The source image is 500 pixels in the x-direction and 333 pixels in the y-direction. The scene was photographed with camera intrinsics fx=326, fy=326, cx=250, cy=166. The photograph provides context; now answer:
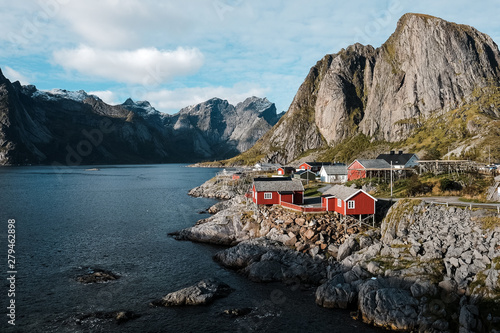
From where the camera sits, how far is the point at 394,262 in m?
33.2

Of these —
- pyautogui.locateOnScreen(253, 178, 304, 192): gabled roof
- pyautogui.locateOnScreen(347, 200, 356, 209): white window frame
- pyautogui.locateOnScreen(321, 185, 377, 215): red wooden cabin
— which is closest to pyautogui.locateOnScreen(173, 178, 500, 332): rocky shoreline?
pyautogui.locateOnScreen(321, 185, 377, 215): red wooden cabin

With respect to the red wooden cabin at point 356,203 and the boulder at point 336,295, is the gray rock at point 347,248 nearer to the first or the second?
the red wooden cabin at point 356,203

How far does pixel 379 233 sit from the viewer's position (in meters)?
43.7

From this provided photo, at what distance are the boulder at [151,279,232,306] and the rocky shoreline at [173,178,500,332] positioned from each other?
5827 millimetres

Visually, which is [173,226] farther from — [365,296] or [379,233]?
[365,296]

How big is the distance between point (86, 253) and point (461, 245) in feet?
153

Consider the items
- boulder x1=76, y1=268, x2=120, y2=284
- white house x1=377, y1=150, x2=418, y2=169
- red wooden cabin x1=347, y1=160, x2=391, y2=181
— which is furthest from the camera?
white house x1=377, y1=150, x2=418, y2=169

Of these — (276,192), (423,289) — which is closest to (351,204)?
(276,192)

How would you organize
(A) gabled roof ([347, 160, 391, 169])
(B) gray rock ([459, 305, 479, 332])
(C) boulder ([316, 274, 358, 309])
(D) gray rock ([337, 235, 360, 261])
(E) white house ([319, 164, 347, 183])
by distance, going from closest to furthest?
(B) gray rock ([459, 305, 479, 332])
(C) boulder ([316, 274, 358, 309])
(D) gray rock ([337, 235, 360, 261])
(A) gabled roof ([347, 160, 391, 169])
(E) white house ([319, 164, 347, 183])

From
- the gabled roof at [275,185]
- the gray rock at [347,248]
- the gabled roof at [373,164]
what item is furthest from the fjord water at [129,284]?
the gabled roof at [373,164]

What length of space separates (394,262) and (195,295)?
20.3 metres

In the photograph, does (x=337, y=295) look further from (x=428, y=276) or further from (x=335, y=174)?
(x=335, y=174)

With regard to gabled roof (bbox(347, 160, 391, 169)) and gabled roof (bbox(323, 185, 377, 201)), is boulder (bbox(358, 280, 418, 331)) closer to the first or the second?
gabled roof (bbox(323, 185, 377, 201))

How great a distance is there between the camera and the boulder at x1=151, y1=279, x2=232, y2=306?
3139cm
